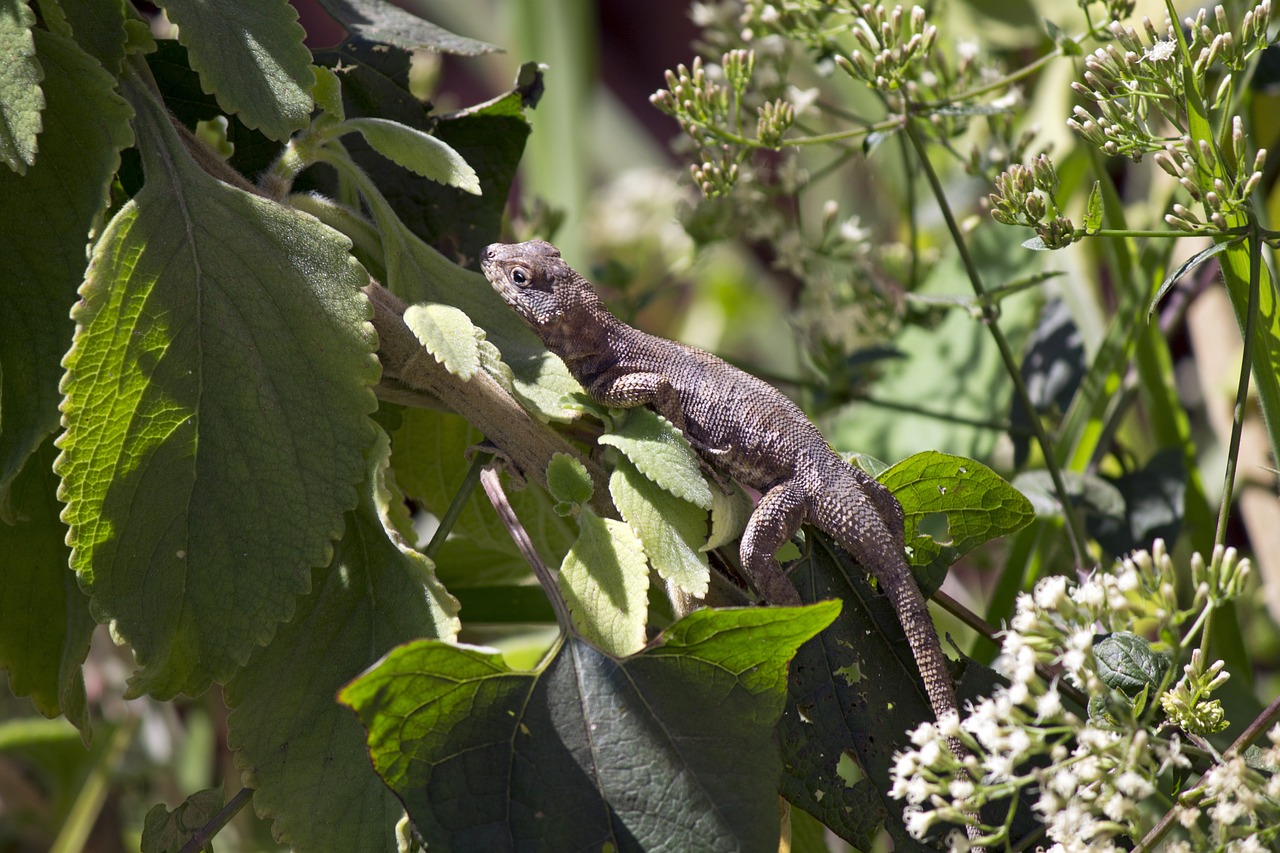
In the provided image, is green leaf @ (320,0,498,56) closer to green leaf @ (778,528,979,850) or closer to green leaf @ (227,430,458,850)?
green leaf @ (227,430,458,850)

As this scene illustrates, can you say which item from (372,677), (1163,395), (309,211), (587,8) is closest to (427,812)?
(372,677)

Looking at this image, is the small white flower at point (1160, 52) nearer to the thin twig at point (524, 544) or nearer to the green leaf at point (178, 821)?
the thin twig at point (524, 544)

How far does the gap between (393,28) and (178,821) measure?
1.86 feet

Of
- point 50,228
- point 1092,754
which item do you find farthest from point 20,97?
point 1092,754

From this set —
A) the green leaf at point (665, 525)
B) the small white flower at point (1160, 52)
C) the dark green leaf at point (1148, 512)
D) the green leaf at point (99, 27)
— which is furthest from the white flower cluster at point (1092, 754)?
the green leaf at point (99, 27)

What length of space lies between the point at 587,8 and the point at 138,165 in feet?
4.85

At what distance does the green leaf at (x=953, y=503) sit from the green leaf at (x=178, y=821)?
0.49m

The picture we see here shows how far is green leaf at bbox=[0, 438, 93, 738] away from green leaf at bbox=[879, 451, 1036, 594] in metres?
0.56

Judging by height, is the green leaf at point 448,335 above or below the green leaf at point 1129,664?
above

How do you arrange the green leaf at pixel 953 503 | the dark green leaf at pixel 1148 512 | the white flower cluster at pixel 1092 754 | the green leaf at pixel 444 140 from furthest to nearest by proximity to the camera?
the dark green leaf at pixel 1148 512 → the green leaf at pixel 444 140 → the green leaf at pixel 953 503 → the white flower cluster at pixel 1092 754

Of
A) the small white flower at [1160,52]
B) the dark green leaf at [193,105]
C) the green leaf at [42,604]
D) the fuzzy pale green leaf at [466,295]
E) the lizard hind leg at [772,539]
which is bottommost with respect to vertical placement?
the green leaf at [42,604]

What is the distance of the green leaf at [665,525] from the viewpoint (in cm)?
64

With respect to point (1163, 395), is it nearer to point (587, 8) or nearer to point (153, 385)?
point (153, 385)

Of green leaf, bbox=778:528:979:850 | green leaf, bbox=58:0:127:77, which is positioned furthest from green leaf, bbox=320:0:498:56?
green leaf, bbox=778:528:979:850
